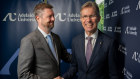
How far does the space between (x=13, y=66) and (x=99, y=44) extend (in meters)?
2.65

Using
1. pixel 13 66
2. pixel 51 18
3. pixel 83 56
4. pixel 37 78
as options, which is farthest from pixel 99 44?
pixel 13 66

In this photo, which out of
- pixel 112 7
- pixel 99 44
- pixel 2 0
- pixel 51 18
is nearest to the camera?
pixel 99 44

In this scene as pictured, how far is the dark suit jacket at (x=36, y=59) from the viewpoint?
5.43ft

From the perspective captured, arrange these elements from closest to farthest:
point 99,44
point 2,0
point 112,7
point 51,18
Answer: point 99,44 → point 51,18 → point 112,7 → point 2,0

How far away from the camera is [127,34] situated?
1657mm

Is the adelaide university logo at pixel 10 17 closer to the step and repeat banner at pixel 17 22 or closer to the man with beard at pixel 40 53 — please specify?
the step and repeat banner at pixel 17 22

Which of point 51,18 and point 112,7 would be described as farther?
point 112,7

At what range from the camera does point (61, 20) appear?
368cm

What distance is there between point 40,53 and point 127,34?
37.6 inches

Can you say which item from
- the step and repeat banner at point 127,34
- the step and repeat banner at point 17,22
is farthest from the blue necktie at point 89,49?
the step and repeat banner at point 17,22

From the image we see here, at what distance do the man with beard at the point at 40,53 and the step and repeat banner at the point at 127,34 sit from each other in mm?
777

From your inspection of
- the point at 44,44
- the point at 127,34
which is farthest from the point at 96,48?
the point at 44,44

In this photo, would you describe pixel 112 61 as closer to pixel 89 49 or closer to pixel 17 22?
pixel 89 49

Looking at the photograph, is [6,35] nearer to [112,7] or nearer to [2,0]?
[2,0]
